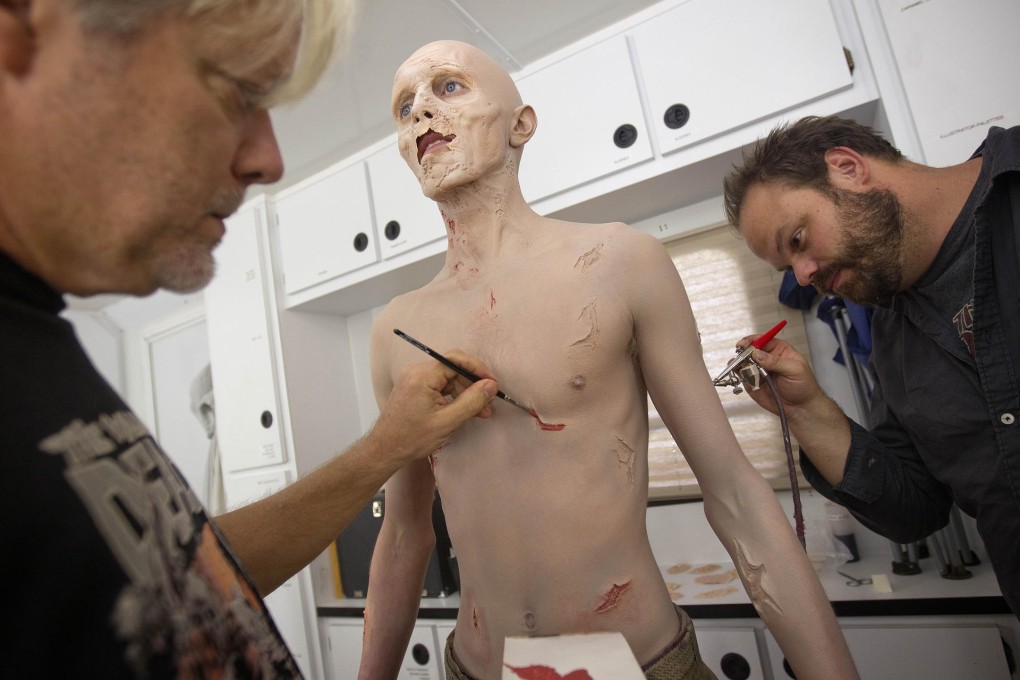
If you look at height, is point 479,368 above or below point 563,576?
above

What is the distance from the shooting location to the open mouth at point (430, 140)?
3.33ft

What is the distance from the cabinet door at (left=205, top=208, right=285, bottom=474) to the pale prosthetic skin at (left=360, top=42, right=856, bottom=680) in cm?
190

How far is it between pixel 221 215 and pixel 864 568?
6.78ft

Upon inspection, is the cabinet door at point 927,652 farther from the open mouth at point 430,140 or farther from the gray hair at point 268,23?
the gray hair at point 268,23

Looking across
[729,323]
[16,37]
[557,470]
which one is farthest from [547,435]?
[729,323]

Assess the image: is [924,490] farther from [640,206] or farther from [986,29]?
[640,206]

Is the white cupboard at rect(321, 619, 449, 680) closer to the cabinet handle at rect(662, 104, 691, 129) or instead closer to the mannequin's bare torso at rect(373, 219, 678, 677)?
the mannequin's bare torso at rect(373, 219, 678, 677)

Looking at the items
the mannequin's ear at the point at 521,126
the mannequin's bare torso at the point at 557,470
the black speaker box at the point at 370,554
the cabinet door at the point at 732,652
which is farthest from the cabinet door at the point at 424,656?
the mannequin's ear at the point at 521,126

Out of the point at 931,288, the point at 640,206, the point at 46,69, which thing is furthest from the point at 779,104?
the point at 46,69

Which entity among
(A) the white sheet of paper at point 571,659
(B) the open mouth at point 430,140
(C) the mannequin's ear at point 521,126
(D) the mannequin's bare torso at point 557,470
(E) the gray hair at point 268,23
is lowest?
(A) the white sheet of paper at point 571,659

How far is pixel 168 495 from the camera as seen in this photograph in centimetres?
50

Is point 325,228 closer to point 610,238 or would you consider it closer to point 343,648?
point 343,648

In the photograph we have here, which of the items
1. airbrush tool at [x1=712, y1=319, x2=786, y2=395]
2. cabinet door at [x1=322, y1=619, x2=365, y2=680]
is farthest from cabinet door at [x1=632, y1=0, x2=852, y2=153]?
cabinet door at [x1=322, y1=619, x2=365, y2=680]

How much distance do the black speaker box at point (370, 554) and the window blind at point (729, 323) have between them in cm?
85
